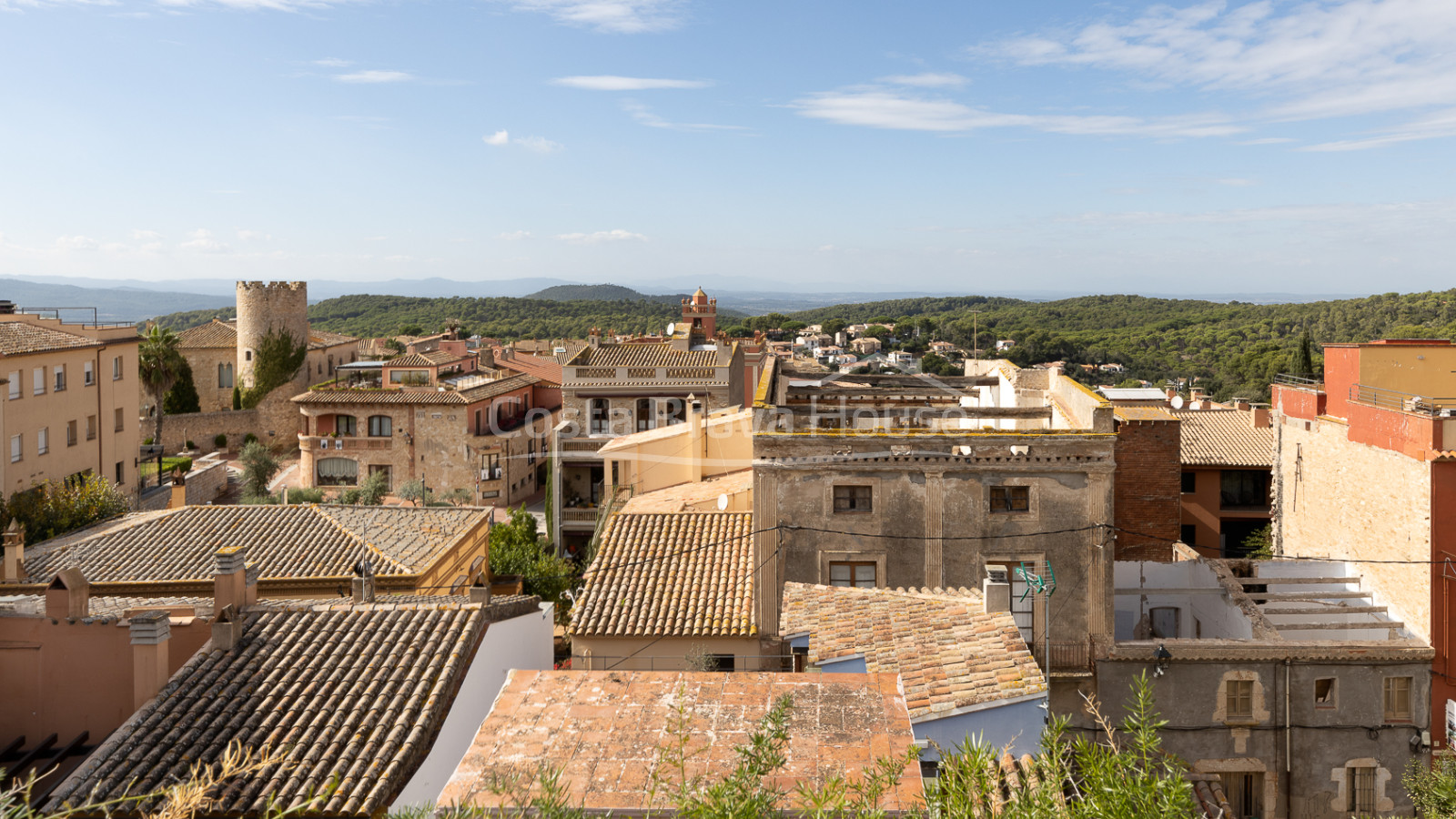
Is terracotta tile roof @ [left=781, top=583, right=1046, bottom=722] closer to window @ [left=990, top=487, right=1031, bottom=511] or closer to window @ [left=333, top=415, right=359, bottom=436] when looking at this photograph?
window @ [left=990, top=487, right=1031, bottom=511]

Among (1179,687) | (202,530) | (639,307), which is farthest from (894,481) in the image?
(639,307)

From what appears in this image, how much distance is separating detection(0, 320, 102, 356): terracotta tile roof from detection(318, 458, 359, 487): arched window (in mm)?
11028

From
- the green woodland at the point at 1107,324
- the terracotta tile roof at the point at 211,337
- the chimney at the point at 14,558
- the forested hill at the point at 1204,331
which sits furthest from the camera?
the green woodland at the point at 1107,324

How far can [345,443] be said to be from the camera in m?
43.4

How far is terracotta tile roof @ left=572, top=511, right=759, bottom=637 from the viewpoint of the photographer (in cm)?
1501

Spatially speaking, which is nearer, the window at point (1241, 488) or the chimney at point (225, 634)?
the chimney at point (225, 634)

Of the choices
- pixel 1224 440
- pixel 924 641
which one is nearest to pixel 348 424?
pixel 1224 440

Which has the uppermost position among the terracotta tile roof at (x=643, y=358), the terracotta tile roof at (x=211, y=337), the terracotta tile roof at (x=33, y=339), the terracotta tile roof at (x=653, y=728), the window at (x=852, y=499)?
the terracotta tile roof at (x=211, y=337)

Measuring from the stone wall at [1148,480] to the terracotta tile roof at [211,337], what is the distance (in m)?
57.3

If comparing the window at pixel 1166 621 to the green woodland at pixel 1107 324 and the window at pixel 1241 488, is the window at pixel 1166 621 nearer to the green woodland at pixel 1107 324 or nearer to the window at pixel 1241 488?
the window at pixel 1241 488

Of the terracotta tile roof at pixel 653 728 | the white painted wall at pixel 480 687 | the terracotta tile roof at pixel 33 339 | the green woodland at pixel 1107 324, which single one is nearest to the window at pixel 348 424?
the terracotta tile roof at pixel 33 339

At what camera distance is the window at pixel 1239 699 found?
1480 cm

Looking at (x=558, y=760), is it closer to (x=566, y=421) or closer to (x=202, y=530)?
(x=202, y=530)

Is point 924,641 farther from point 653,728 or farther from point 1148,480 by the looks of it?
point 1148,480
